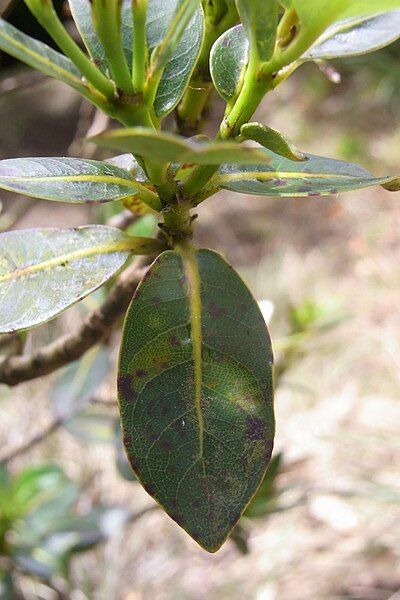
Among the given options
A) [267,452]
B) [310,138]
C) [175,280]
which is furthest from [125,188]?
[310,138]

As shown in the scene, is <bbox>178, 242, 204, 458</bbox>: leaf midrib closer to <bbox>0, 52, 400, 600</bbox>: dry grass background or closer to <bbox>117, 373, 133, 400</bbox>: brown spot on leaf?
<bbox>117, 373, 133, 400</bbox>: brown spot on leaf

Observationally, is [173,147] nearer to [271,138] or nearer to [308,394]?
[271,138]

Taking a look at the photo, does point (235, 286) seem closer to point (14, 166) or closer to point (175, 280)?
point (175, 280)

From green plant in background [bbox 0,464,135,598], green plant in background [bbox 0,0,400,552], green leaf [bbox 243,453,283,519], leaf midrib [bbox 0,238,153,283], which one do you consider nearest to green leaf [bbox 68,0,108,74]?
green plant in background [bbox 0,0,400,552]

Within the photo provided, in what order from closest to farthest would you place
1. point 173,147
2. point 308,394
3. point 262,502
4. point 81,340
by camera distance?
point 173,147, point 81,340, point 262,502, point 308,394

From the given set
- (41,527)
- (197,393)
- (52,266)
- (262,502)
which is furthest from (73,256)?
(41,527)
